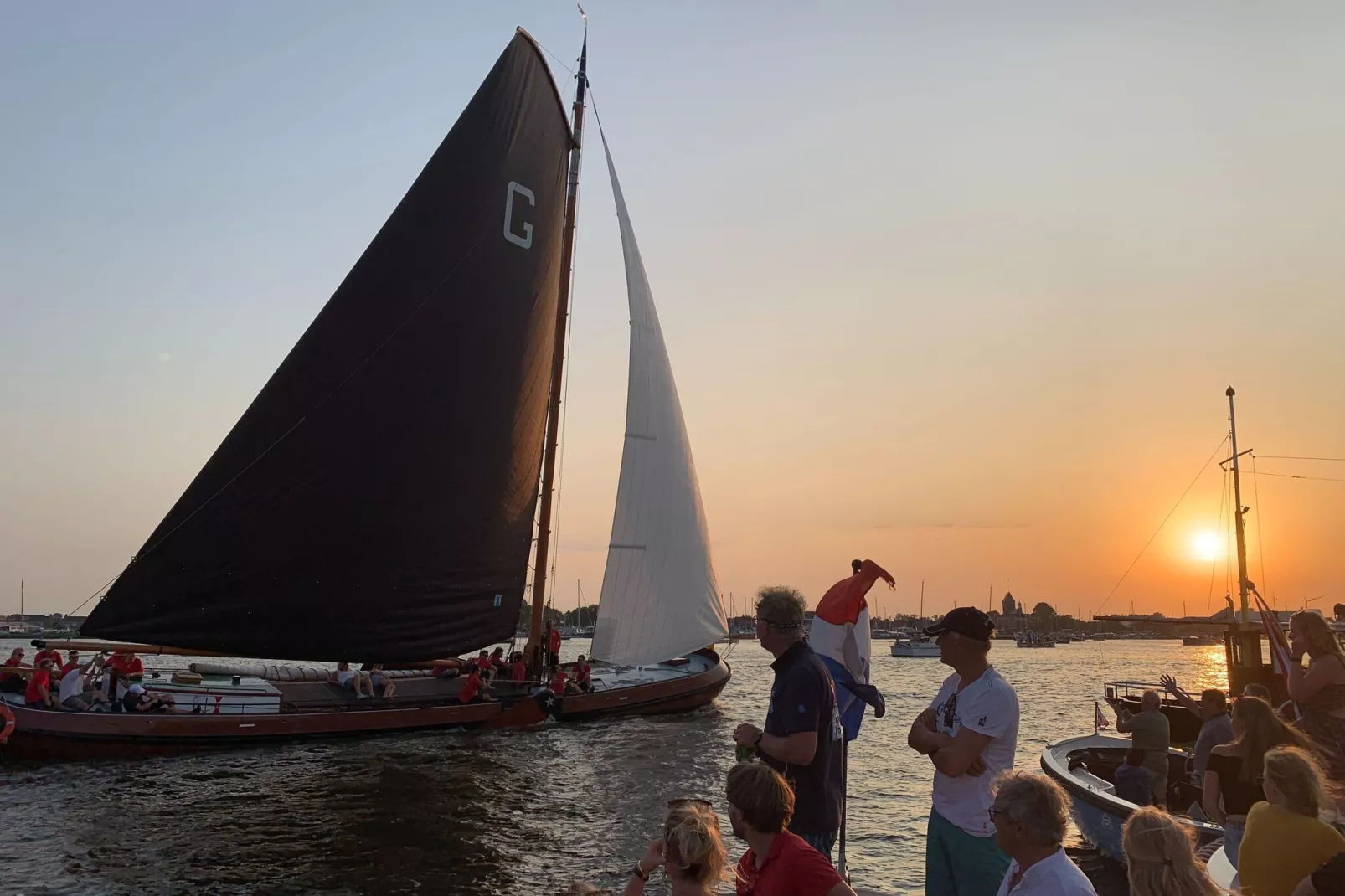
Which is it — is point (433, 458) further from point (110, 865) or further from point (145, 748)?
point (110, 865)

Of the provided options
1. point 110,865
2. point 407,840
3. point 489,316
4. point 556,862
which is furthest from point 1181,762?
point 489,316

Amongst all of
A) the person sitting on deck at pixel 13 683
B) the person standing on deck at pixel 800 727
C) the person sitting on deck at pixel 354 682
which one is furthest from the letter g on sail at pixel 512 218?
the person standing on deck at pixel 800 727

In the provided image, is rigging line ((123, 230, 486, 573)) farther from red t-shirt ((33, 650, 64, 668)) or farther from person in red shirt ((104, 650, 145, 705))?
red t-shirt ((33, 650, 64, 668))

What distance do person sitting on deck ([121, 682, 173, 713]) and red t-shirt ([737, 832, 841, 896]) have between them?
1891 centimetres

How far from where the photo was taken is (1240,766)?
6359mm

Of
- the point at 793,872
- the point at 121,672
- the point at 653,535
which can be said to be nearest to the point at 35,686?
the point at 121,672

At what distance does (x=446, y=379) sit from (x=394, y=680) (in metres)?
8.16

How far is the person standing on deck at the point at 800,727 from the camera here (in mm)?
4824

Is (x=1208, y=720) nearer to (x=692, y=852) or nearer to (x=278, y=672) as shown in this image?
(x=692, y=852)

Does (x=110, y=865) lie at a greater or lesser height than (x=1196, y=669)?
greater

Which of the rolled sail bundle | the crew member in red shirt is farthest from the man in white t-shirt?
the crew member in red shirt

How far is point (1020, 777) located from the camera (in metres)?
3.58

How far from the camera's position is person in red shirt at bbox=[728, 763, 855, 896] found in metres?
3.82

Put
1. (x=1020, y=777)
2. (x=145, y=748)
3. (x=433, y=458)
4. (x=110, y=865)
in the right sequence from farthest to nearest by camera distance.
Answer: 1. (x=433, y=458)
2. (x=145, y=748)
3. (x=110, y=865)
4. (x=1020, y=777)
